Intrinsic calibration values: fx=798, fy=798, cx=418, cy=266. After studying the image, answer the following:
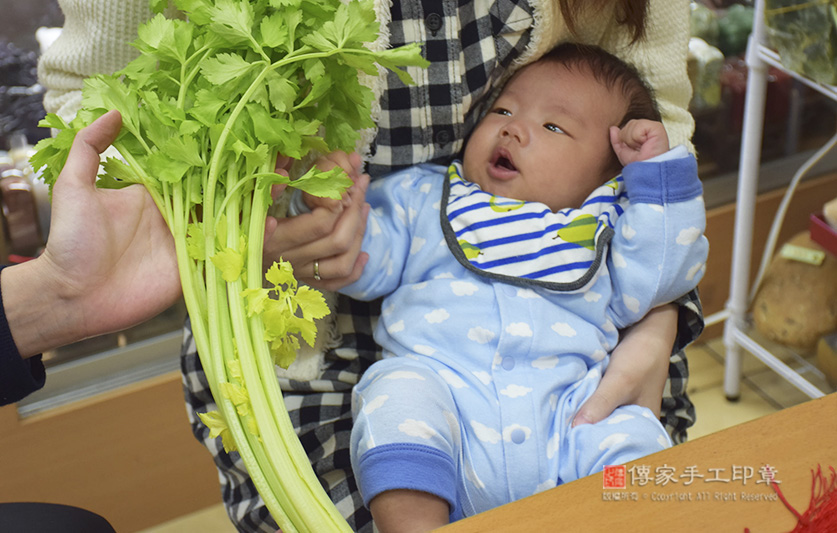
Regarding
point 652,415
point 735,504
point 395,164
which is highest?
point 395,164

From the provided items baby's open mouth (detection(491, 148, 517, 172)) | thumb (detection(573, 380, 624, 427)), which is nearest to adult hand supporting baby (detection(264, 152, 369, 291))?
baby's open mouth (detection(491, 148, 517, 172))

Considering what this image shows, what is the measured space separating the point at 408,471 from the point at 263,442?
199 millimetres

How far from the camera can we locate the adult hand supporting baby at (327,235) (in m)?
0.94

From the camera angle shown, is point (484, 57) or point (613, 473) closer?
point (613, 473)

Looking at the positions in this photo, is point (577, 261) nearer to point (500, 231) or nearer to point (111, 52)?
point (500, 231)

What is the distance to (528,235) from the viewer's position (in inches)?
41.4

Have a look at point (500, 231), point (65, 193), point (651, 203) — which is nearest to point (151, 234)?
point (65, 193)

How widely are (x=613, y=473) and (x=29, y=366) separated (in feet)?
1.92

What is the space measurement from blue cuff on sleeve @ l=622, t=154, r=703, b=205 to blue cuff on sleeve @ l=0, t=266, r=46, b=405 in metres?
0.73

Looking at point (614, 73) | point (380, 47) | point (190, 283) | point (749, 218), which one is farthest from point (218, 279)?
point (749, 218)

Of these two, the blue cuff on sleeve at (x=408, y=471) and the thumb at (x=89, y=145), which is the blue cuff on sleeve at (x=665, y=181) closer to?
the blue cuff on sleeve at (x=408, y=471)

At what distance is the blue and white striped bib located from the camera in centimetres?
102

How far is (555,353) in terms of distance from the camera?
990 millimetres

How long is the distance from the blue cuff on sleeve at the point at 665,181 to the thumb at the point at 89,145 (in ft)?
2.03
